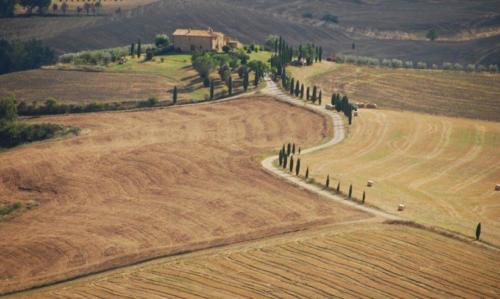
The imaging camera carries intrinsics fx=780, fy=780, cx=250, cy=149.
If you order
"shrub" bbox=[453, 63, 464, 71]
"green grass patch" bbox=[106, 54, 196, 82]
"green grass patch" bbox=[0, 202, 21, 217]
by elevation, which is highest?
"shrub" bbox=[453, 63, 464, 71]

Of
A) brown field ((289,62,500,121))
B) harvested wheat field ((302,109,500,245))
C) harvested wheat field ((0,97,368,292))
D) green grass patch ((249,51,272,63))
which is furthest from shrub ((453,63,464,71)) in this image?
harvested wheat field ((0,97,368,292))

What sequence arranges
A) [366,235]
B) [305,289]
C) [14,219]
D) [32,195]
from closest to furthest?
[305,289]
[366,235]
[14,219]
[32,195]

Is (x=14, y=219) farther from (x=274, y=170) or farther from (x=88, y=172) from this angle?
(x=274, y=170)

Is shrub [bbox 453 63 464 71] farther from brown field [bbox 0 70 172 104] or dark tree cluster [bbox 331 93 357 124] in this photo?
brown field [bbox 0 70 172 104]

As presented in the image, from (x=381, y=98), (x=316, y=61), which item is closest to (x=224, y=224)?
(x=381, y=98)

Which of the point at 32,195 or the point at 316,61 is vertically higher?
the point at 316,61

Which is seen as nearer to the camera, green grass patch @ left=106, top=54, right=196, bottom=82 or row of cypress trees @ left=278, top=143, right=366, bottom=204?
row of cypress trees @ left=278, top=143, right=366, bottom=204
